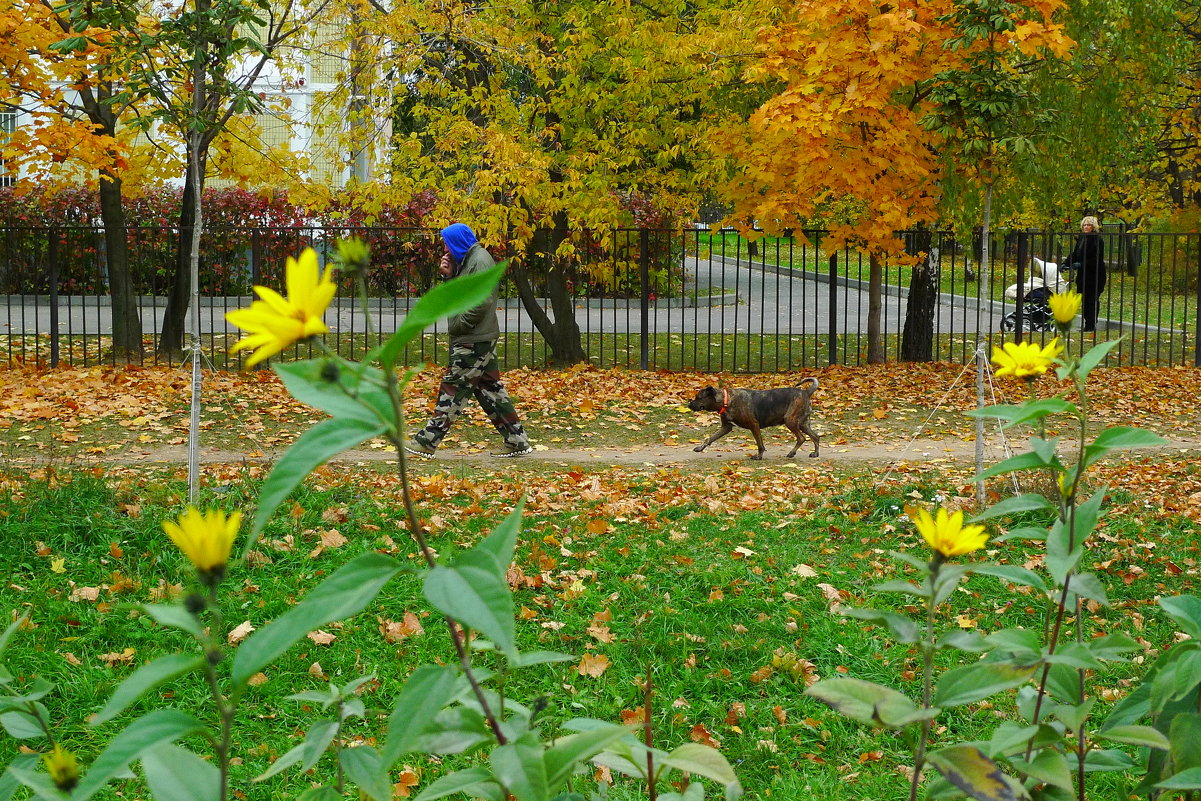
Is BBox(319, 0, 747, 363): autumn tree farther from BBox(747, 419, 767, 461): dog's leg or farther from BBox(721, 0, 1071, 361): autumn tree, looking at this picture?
BBox(747, 419, 767, 461): dog's leg

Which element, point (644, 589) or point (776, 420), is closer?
point (644, 589)

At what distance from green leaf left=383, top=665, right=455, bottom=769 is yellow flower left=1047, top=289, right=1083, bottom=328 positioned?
44.7 inches

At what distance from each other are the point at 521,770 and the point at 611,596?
443 cm

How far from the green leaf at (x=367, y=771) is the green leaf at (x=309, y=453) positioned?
460 mm

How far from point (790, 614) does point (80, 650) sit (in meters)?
3.14

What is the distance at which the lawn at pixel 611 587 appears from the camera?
4461 millimetres

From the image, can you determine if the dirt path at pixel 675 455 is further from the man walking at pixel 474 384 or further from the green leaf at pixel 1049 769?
the green leaf at pixel 1049 769

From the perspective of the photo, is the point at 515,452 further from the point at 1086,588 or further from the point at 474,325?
the point at 1086,588

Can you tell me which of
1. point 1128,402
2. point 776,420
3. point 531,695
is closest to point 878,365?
point 1128,402

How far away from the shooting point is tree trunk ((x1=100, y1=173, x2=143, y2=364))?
14.1 metres

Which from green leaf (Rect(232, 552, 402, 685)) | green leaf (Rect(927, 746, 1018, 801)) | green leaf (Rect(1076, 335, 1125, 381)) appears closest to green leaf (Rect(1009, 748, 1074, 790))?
green leaf (Rect(927, 746, 1018, 801))

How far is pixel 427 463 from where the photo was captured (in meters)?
9.16

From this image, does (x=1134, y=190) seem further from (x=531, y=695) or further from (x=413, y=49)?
(x=531, y=695)

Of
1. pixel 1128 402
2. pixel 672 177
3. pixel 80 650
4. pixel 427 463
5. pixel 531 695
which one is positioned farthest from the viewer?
pixel 672 177
